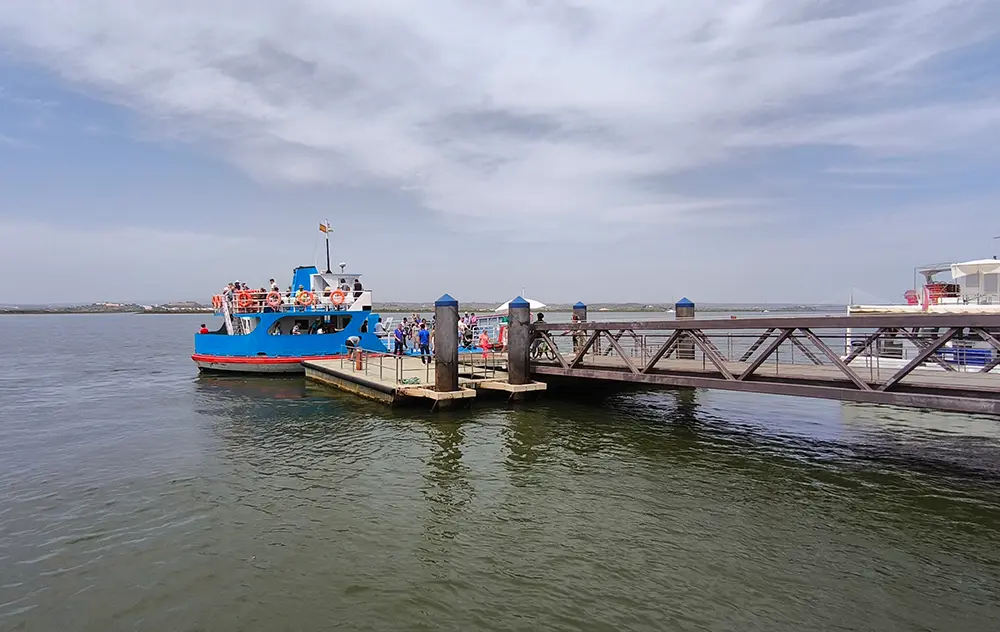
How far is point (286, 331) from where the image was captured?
2808cm

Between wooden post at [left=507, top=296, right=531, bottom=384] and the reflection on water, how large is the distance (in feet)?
7.82

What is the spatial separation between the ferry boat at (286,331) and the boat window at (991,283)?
1079 inches

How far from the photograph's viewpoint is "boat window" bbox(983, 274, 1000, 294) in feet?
76.7

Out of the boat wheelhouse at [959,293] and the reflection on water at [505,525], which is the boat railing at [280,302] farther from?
the boat wheelhouse at [959,293]

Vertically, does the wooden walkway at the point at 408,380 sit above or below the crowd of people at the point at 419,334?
below

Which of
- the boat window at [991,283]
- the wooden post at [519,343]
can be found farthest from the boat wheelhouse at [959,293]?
the wooden post at [519,343]

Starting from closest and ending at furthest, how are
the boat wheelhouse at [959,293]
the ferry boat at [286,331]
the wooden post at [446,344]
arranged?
the wooden post at [446,344] → the boat wheelhouse at [959,293] → the ferry boat at [286,331]

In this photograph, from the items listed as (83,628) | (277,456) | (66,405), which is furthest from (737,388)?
(66,405)

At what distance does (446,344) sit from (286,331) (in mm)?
14742

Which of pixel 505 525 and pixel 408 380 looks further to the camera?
pixel 408 380

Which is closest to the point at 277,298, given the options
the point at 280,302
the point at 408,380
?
the point at 280,302

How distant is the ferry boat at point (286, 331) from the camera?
26.8 meters

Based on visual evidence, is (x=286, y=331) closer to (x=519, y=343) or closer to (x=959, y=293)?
(x=519, y=343)

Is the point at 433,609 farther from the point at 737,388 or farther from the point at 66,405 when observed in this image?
the point at 66,405
